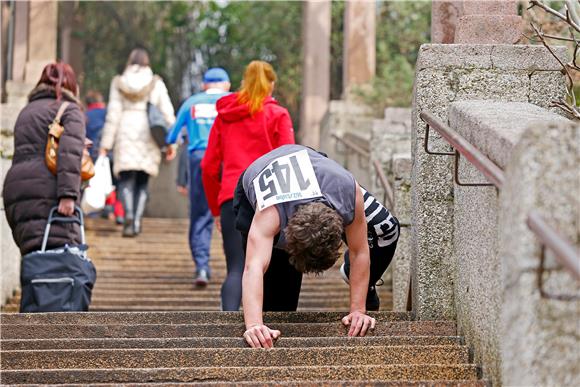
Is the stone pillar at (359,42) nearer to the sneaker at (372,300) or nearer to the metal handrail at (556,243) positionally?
the sneaker at (372,300)

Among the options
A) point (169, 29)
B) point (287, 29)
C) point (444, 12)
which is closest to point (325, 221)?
point (444, 12)

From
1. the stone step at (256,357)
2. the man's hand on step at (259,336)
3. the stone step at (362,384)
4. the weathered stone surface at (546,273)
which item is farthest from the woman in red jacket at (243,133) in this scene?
the weathered stone surface at (546,273)

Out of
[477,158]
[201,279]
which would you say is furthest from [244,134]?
[477,158]

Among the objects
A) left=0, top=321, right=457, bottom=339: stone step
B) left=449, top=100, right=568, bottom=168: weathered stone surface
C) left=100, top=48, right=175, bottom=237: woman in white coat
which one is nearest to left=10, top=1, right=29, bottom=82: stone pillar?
left=100, top=48, right=175, bottom=237: woman in white coat

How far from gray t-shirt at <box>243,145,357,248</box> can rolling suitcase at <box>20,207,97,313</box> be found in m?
1.78

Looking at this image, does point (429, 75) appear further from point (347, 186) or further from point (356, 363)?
point (356, 363)

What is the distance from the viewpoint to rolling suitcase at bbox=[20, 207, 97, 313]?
22.5ft

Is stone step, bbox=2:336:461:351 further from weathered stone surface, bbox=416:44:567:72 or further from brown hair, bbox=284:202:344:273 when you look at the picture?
weathered stone surface, bbox=416:44:567:72

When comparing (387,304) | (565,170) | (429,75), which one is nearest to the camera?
(565,170)

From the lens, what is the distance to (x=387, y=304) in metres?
8.68

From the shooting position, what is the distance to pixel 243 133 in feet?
23.8

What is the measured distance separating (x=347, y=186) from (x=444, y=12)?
2516mm

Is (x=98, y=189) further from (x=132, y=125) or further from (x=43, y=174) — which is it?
(x=132, y=125)

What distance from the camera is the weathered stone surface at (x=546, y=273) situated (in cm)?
368
